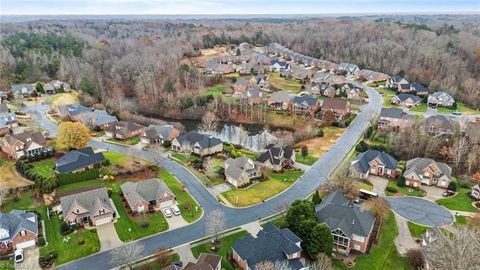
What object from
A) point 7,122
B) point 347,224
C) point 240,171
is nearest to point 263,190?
point 240,171

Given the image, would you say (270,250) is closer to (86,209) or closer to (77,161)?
(86,209)

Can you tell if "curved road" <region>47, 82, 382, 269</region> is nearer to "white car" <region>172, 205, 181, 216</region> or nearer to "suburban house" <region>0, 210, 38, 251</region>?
"white car" <region>172, 205, 181, 216</region>

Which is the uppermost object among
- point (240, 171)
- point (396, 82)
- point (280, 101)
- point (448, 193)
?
point (396, 82)

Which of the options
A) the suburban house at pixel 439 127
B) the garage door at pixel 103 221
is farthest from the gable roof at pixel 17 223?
the suburban house at pixel 439 127

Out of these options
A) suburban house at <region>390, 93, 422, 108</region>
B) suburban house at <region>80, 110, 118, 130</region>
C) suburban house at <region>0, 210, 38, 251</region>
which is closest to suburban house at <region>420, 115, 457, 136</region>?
suburban house at <region>390, 93, 422, 108</region>

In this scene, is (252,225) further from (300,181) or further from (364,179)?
(364,179)

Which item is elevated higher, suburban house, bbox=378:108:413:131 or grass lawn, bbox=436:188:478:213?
suburban house, bbox=378:108:413:131
